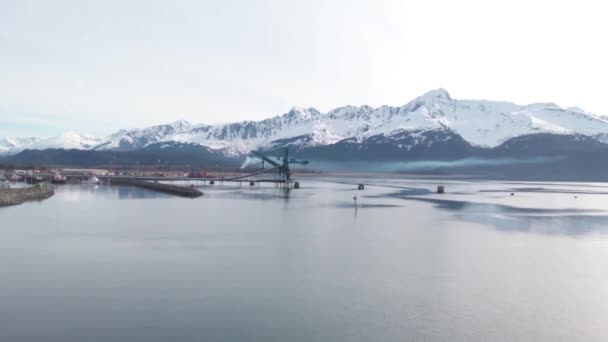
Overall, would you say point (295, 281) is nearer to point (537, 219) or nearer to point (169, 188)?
point (537, 219)

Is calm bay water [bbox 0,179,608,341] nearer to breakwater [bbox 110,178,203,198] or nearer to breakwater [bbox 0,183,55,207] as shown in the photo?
breakwater [bbox 0,183,55,207]

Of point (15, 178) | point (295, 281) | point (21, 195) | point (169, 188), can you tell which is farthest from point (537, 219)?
point (15, 178)

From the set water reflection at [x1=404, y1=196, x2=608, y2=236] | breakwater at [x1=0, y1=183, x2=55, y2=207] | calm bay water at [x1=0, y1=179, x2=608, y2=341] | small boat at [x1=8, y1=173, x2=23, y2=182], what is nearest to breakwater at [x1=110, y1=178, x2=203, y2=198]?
breakwater at [x1=0, y1=183, x2=55, y2=207]

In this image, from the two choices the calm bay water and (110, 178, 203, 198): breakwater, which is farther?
(110, 178, 203, 198): breakwater

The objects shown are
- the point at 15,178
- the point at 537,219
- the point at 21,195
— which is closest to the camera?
the point at 537,219

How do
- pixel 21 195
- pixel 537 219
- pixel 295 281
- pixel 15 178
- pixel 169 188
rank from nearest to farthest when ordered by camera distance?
pixel 295 281
pixel 537 219
pixel 21 195
pixel 169 188
pixel 15 178

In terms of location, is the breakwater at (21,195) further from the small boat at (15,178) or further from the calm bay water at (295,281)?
the small boat at (15,178)

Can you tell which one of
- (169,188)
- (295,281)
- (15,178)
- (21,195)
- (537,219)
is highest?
(15,178)

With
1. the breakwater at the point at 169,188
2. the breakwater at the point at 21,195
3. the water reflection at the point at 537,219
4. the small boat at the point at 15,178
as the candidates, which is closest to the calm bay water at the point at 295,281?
the water reflection at the point at 537,219
